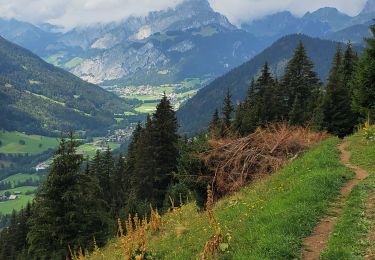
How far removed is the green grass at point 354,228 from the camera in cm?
1048

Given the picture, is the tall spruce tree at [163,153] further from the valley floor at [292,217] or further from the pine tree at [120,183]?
the valley floor at [292,217]

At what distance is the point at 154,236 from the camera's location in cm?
1644

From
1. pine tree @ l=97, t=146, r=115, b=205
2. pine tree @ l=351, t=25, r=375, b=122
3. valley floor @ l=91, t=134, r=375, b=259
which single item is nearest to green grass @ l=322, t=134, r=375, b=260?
valley floor @ l=91, t=134, r=375, b=259

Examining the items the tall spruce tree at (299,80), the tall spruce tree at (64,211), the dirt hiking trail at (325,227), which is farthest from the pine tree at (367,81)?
the tall spruce tree at (299,80)

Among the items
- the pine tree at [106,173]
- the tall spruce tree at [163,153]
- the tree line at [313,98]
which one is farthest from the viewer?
the pine tree at [106,173]

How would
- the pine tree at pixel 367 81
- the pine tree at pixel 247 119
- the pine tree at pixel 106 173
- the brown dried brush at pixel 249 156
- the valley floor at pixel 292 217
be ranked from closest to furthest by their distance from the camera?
the valley floor at pixel 292 217, the brown dried brush at pixel 249 156, the pine tree at pixel 367 81, the pine tree at pixel 247 119, the pine tree at pixel 106 173

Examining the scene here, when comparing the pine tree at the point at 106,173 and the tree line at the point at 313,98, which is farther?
the pine tree at the point at 106,173

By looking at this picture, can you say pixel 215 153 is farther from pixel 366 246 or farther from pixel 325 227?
pixel 366 246

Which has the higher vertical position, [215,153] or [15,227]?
[215,153]

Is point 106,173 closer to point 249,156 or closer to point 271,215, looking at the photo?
point 249,156

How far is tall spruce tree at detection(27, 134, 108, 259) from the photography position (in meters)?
32.1

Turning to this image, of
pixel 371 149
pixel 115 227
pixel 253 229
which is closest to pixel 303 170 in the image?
pixel 371 149

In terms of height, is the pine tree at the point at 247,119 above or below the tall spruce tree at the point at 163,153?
above

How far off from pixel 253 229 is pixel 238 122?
5445 centimetres
